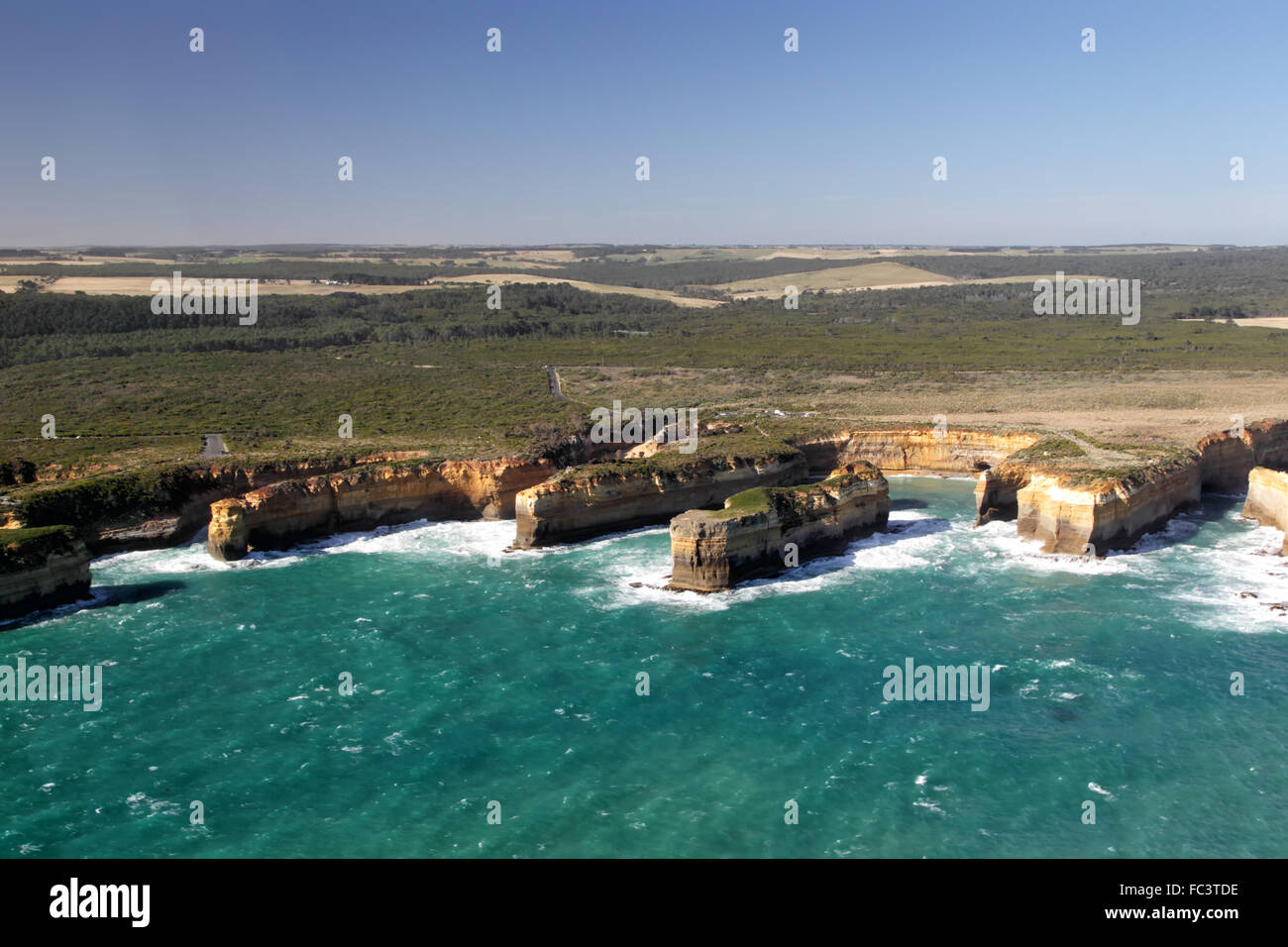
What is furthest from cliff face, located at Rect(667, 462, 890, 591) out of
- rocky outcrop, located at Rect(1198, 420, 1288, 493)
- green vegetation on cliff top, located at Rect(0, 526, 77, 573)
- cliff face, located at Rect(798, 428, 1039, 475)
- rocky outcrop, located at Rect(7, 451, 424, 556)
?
green vegetation on cliff top, located at Rect(0, 526, 77, 573)

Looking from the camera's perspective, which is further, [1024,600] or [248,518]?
[248,518]

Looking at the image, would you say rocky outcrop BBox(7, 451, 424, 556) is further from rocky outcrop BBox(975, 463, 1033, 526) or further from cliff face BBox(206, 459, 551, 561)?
rocky outcrop BBox(975, 463, 1033, 526)

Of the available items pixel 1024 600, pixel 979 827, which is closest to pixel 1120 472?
pixel 1024 600

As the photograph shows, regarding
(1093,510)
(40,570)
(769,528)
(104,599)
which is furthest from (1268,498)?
(40,570)

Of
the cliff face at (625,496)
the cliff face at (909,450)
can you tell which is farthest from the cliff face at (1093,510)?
the cliff face at (625,496)

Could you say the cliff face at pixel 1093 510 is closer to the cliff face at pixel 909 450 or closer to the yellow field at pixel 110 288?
the cliff face at pixel 909 450
